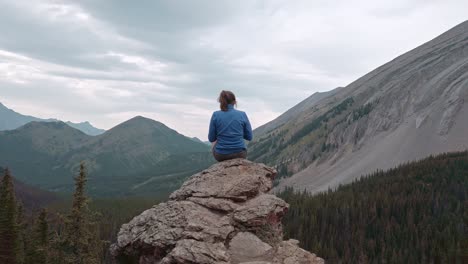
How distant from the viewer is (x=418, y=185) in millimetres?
168500

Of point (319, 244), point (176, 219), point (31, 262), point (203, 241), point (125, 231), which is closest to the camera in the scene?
point (203, 241)

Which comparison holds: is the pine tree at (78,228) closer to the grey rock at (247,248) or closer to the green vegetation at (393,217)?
the grey rock at (247,248)

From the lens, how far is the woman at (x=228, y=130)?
1808 cm

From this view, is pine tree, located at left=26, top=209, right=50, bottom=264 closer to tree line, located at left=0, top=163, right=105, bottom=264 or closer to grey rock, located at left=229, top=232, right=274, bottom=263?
tree line, located at left=0, top=163, right=105, bottom=264

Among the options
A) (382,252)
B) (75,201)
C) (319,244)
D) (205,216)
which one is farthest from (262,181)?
(382,252)

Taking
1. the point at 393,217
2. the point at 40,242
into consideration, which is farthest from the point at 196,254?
the point at 393,217

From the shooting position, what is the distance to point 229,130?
59.7 ft

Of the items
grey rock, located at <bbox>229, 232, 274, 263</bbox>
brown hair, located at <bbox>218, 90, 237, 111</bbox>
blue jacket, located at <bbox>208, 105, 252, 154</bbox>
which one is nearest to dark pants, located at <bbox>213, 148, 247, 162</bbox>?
blue jacket, located at <bbox>208, 105, 252, 154</bbox>

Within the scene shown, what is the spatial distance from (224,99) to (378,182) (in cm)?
16892

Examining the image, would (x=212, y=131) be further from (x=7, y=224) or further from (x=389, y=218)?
(x=389, y=218)

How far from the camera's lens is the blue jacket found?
18094 millimetres

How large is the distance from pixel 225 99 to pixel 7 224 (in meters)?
42.3

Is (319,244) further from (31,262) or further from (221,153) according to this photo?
(221,153)

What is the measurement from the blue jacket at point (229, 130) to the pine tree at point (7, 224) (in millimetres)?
39241
